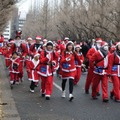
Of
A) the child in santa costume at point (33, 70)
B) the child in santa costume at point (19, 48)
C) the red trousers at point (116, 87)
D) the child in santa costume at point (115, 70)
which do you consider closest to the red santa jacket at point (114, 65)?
the child in santa costume at point (115, 70)

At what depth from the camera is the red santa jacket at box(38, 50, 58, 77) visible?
38.9 ft

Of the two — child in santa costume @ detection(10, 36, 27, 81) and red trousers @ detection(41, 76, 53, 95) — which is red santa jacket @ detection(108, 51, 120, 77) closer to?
red trousers @ detection(41, 76, 53, 95)

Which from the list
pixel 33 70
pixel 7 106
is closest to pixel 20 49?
pixel 33 70

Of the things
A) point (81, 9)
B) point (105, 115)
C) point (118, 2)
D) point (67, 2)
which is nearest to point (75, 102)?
point (105, 115)

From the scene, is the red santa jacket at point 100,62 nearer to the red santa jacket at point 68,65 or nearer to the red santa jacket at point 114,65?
the red santa jacket at point 114,65

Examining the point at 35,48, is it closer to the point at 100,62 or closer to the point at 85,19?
the point at 100,62

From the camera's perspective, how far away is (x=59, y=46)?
20.5 m

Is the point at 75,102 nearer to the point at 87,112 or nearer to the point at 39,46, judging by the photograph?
the point at 87,112

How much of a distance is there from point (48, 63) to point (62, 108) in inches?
84.0

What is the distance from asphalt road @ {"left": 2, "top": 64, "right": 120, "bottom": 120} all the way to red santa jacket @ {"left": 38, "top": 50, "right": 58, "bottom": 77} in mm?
747

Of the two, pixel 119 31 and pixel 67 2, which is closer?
pixel 119 31

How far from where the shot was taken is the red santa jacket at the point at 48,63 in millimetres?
11867

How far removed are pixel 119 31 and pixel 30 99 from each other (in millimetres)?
22315

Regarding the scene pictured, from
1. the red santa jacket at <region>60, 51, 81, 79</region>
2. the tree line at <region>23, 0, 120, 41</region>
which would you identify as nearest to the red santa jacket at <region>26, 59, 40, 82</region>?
the red santa jacket at <region>60, 51, 81, 79</region>
